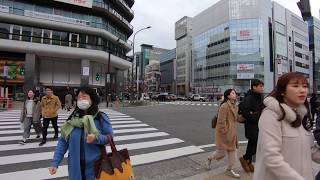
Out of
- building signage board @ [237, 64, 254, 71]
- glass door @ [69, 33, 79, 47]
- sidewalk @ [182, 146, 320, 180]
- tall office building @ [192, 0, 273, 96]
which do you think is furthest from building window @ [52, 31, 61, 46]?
building signage board @ [237, 64, 254, 71]

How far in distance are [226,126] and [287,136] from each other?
376 cm

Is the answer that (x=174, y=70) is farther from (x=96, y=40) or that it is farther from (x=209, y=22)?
(x=96, y=40)

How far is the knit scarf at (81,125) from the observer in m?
3.40

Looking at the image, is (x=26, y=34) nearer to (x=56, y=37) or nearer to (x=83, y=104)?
(x=56, y=37)

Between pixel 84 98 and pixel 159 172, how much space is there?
3495 mm

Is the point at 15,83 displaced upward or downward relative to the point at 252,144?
upward

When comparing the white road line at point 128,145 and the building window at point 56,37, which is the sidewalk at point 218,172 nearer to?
the white road line at point 128,145

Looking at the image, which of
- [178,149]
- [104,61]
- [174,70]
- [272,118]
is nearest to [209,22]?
[174,70]

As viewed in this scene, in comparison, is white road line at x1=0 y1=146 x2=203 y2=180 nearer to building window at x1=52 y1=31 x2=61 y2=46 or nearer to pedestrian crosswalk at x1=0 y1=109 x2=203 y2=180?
pedestrian crosswalk at x1=0 y1=109 x2=203 y2=180

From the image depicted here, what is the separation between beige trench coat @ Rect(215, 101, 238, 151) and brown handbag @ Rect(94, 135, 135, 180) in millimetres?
3153

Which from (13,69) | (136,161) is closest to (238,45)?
(13,69)

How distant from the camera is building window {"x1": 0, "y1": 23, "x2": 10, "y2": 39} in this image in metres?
35.5

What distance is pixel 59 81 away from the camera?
42312mm

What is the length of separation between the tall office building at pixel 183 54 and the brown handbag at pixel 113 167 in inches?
4106
